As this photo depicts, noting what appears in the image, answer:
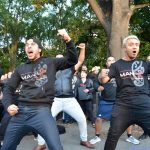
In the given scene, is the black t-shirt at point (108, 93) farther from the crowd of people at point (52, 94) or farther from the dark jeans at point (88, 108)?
the crowd of people at point (52, 94)

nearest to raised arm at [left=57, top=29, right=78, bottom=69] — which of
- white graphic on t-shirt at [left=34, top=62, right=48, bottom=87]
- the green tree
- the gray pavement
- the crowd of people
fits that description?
the crowd of people

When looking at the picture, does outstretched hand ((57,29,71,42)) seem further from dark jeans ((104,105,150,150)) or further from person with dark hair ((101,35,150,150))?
dark jeans ((104,105,150,150))

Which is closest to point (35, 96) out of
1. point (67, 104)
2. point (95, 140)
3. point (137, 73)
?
point (137, 73)

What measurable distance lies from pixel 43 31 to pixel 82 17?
20529 mm

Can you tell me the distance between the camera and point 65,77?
812 cm

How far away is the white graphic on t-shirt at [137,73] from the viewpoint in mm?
5805

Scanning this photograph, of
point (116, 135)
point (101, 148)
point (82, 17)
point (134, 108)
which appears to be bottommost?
Answer: point (101, 148)

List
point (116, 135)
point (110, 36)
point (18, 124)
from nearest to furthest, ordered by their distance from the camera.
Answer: point (18, 124)
point (116, 135)
point (110, 36)

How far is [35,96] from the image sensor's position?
5125 mm

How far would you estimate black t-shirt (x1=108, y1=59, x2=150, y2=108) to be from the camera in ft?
18.9

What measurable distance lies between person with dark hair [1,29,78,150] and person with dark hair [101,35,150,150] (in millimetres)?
924

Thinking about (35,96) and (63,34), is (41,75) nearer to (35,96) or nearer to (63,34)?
(35,96)

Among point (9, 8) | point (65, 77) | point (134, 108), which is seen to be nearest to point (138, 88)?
point (134, 108)

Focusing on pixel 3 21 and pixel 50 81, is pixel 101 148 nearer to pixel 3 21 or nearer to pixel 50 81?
pixel 50 81
